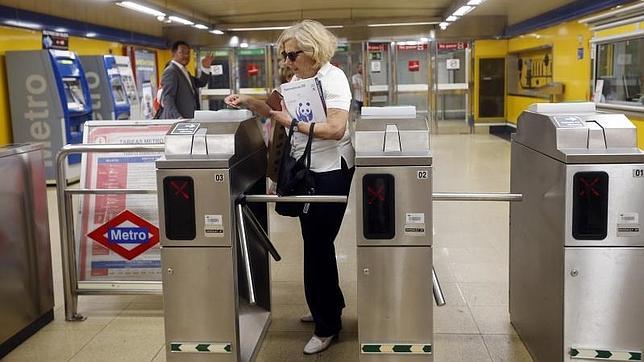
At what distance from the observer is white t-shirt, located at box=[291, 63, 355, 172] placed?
226 centimetres

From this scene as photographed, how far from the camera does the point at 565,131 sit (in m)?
1.95

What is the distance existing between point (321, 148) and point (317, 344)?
0.80 metres

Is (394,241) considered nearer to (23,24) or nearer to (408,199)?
(408,199)

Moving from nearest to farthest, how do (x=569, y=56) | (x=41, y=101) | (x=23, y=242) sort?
(x=23, y=242), (x=41, y=101), (x=569, y=56)

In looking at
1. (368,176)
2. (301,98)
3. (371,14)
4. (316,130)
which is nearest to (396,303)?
(368,176)

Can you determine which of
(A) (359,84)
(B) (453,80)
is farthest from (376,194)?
(B) (453,80)

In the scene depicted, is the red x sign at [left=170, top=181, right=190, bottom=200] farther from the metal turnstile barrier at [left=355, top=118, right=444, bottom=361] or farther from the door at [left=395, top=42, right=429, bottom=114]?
the door at [left=395, top=42, right=429, bottom=114]

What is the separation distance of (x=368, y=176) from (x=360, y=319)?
1.49 feet

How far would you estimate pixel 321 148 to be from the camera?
7.64ft

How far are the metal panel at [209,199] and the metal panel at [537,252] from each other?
1049 millimetres

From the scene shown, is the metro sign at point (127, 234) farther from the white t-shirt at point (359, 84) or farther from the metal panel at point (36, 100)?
the white t-shirt at point (359, 84)

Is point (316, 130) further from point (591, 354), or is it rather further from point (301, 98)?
point (591, 354)

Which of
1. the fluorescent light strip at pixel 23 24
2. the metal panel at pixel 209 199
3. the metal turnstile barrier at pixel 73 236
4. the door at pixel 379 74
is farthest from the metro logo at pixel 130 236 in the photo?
the door at pixel 379 74

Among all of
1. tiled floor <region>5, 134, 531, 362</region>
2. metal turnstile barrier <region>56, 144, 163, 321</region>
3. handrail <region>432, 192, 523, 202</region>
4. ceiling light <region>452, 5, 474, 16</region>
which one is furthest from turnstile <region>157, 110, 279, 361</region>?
ceiling light <region>452, 5, 474, 16</region>
